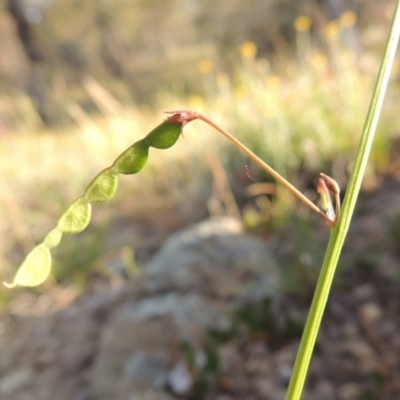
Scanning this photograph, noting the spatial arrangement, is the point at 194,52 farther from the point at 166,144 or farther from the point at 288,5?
the point at 166,144

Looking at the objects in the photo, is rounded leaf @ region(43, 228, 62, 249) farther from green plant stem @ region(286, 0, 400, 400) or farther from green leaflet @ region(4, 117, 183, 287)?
green plant stem @ region(286, 0, 400, 400)

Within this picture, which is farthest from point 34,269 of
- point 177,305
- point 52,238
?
point 177,305

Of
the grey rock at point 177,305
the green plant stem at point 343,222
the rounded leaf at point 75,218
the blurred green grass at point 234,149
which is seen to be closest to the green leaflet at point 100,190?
the rounded leaf at point 75,218

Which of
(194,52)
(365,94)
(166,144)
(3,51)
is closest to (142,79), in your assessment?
(194,52)

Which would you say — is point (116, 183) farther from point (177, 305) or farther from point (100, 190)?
point (177, 305)

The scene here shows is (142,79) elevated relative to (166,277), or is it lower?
elevated

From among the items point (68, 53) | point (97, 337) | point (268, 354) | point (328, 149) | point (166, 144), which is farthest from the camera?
point (68, 53)
